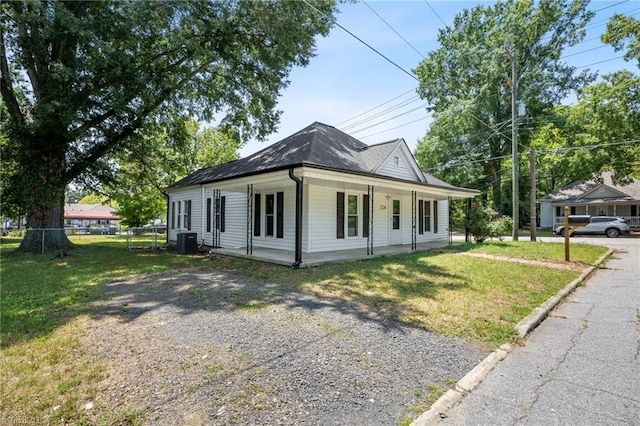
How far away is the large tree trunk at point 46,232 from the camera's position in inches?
499

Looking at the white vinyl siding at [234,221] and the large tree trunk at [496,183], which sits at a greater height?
the large tree trunk at [496,183]

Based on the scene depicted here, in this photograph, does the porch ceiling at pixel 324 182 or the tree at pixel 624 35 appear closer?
the porch ceiling at pixel 324 182

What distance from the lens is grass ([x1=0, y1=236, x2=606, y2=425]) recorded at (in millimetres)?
2736

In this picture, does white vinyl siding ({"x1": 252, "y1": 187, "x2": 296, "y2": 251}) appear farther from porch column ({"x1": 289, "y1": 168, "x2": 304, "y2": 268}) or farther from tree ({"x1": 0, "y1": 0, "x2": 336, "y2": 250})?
tree ({"x1": 0, "y1": 0, "x2": 336, "y2": 250})

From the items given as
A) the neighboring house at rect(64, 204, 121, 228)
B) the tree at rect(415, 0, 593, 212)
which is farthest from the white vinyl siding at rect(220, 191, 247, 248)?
the neighboring house at rect(64, 204, 121, 228)

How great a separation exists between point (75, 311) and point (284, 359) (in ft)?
12.4

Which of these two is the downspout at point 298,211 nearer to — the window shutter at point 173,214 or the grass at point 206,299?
the grass at point 206,299

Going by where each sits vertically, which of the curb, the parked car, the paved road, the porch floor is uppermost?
the parked car

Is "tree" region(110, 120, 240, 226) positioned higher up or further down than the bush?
higher up

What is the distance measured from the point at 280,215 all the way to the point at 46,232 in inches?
375

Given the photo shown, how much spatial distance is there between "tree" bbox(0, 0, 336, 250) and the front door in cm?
708

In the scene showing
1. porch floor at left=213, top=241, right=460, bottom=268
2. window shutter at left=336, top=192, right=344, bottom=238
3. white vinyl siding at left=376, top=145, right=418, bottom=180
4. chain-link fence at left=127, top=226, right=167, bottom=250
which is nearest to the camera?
porch floor at left=213, top=241, right=460, bottom=268

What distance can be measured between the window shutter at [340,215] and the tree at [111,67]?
18.5 feet

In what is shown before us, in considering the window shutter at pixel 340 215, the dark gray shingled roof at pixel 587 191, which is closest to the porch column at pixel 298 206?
the window shutter at pixel 340 215
